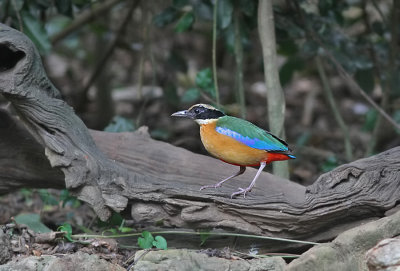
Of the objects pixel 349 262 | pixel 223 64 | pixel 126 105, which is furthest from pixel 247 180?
pixel 223 64

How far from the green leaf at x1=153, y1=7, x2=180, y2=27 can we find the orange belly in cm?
230

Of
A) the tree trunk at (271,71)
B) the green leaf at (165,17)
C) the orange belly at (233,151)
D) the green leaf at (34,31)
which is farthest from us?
the green leaf at (165,17)

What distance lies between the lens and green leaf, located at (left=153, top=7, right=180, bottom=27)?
21.9 ft

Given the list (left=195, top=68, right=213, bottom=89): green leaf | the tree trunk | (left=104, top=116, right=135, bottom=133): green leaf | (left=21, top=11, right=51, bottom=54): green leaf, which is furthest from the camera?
(left=104, top=116, right=135, bottom=133): green leaf

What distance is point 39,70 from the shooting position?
15.2 feet

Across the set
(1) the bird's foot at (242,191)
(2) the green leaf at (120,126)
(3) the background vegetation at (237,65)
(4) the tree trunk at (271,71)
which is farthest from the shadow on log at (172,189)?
(2) the green leaf at (120,126)

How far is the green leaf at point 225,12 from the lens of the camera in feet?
20.1

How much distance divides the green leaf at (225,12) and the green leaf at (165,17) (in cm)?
71

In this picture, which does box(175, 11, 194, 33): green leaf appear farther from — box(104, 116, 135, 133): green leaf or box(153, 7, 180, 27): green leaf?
box(104, 116, 135, 133): green leaf

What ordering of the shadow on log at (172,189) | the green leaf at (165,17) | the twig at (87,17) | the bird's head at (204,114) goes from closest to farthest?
the shadow on log at (172,189), the bird's head at (204,114), the green leaf at (165,17), the twig at (87,17)

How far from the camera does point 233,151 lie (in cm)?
463

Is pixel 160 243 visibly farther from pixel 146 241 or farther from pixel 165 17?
pixel 165 17

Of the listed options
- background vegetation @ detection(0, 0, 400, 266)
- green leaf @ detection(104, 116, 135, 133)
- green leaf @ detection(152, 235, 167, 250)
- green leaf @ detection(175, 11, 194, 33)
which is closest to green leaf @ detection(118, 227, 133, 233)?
green leaf @ detection(152, 235, 167, 250)

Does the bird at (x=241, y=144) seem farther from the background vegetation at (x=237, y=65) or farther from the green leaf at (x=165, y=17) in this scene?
the green leaf at (x=165, y=17)
